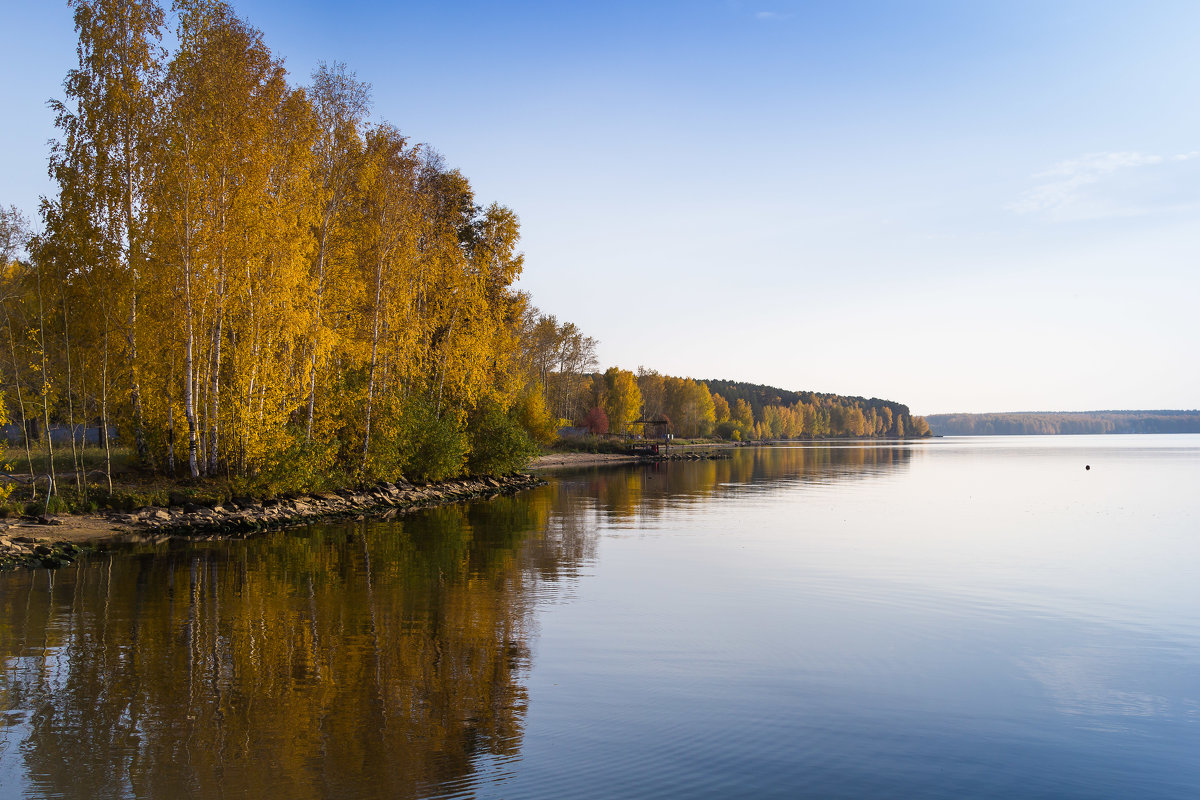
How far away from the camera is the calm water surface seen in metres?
7.00

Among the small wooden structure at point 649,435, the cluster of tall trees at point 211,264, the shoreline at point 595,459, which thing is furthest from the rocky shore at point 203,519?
the small wooden structure at point 649,435

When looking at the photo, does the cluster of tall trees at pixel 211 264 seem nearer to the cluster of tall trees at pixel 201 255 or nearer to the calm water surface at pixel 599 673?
the cluster of tall trees at pixel 201 255

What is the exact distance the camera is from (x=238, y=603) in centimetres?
1341

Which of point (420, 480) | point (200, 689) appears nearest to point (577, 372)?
point (420, 480)

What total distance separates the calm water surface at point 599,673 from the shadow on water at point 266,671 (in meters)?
0.04

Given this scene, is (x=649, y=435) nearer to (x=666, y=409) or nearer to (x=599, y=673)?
(x=666, y=409)

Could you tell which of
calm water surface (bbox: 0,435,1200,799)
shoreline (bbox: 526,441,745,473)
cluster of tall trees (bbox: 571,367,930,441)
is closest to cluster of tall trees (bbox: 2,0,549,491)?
calm water surface (bbox: 0,435,1200,799)

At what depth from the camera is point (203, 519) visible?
2238 centimetres

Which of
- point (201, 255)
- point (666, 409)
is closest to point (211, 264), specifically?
point (201, 255)

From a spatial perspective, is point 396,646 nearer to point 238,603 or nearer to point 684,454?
point 238,603

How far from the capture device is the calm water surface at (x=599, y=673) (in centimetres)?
700

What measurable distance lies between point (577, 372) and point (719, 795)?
87953 mm

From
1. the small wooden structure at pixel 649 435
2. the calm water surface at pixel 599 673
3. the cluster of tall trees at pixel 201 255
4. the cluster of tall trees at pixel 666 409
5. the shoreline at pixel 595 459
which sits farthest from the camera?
the cluster of tall trees at pixel 666 409

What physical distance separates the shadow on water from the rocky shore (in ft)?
4.79
